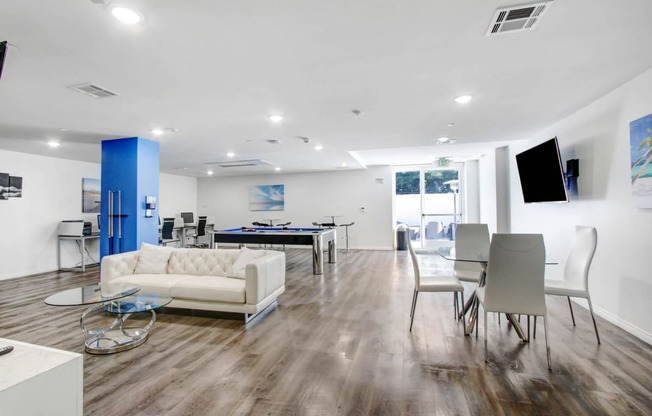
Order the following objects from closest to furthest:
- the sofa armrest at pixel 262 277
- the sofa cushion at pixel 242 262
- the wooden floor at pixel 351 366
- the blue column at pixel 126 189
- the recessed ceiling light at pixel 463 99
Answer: the wooden floor at pixel 351 366 < the recessed ceiling light at pixel 463 99 < the sofa armrest at pixel 262 277 < the sofa cushion at pixel 242 262 < the blue column at pixel 126 189

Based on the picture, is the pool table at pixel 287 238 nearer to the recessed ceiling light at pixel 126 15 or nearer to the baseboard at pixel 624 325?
the baseboard at pixel 624 325

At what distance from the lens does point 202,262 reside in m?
4.14

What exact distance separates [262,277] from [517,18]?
3261 millimetres

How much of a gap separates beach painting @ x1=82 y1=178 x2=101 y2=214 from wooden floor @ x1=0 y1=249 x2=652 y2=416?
3.80 metres

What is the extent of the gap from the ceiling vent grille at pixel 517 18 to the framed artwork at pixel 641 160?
1827 mm

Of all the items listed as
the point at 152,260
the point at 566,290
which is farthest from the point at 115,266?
the point at 566,290

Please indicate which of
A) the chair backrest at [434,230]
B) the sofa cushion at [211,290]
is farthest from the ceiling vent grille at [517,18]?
the chair backrest at [434,230]

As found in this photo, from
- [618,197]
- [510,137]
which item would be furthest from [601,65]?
[510,137]

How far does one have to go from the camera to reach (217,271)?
4.05m

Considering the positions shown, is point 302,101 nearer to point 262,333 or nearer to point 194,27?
point 194,27

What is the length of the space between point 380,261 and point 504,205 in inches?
120

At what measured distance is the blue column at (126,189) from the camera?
4859 mm

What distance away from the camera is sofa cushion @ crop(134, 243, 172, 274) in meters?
4.12

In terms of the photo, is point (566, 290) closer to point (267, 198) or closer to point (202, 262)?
point (202, 262)
